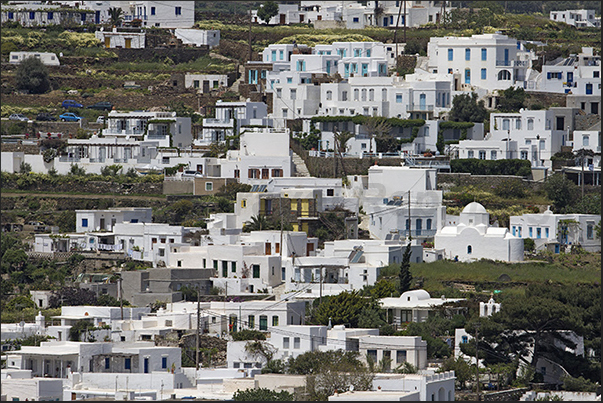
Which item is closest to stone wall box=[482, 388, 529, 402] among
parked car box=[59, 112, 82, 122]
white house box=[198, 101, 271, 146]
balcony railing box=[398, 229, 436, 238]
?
balcony railing box=[398, 229, 436, 238]

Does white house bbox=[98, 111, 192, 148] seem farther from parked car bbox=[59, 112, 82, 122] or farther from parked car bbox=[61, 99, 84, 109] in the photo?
parked car bbox=[61, 99, 84, 109]

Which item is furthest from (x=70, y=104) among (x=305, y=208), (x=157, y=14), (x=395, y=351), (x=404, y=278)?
(x=395, y=351)

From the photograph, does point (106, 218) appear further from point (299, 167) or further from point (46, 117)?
point (46, 117)

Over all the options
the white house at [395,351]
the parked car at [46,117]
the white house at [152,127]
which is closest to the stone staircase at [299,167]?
the white house at [152,127]

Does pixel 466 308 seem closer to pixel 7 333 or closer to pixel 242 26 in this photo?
pixel 7 333

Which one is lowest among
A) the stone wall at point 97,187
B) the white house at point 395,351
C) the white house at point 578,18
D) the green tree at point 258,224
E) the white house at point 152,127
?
the white house at point 395,351

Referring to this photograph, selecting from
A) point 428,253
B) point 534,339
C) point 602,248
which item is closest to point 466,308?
point 534,339

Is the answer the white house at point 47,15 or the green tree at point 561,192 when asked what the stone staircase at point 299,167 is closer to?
the green tree at point 561,192
